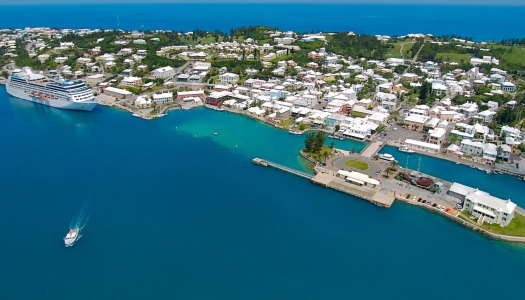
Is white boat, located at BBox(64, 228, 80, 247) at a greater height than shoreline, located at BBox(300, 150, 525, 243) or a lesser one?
lesser

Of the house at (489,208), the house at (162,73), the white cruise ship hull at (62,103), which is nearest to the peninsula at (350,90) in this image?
the house at (489,208)

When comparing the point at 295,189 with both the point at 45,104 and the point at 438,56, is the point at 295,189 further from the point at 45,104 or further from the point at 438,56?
the point at 438,56

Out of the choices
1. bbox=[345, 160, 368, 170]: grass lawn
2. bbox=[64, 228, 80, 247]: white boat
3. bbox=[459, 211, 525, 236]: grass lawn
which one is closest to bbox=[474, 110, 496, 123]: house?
bbox=[345, 160, 368, 170]: grass lawn

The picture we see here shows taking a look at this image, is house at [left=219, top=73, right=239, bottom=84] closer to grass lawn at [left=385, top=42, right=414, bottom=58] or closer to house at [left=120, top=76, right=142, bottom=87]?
house at [left=120, top=76, right=142, bottom=87]

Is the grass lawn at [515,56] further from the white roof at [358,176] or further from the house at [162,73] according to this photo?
the house at [162,73]

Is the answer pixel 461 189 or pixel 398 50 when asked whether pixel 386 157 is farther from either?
pixel 398 50

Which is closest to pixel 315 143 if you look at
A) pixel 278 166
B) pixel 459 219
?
pixel 278 166

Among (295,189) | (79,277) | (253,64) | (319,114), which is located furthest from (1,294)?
(253,64)
